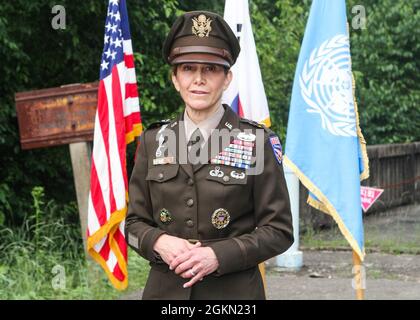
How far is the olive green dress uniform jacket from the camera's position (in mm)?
2826

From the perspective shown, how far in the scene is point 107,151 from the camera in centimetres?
596

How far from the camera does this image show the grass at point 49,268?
20.9 ft

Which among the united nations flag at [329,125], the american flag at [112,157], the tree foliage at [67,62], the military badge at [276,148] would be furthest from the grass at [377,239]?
the military badge at [276,148]

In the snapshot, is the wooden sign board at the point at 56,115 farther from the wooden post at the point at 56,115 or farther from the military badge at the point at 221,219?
the military badge at the point at 221,219

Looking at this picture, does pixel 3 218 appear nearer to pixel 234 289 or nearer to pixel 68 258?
pixel 68 258

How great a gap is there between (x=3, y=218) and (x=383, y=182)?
7.09 metres

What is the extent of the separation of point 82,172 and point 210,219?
390 centimetres

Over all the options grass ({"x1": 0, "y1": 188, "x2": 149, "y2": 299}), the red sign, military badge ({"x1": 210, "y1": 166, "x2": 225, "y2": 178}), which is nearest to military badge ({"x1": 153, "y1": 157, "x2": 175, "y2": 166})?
military badge ({"x1": 210, "y1": 166, "x2": 225, "y2": 178})

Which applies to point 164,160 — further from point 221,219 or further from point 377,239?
point 377,239

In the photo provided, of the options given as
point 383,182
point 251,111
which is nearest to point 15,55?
point 251,111

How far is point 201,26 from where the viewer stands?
117 inches

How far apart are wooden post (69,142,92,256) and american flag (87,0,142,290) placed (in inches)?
23.0

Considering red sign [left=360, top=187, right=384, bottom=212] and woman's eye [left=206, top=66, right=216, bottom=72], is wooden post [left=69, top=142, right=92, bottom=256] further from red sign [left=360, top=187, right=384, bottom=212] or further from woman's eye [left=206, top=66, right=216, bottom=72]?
woman's eye [left=206, top=66, right=216, bottom=72]

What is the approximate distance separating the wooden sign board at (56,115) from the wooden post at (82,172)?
7.2 inches
